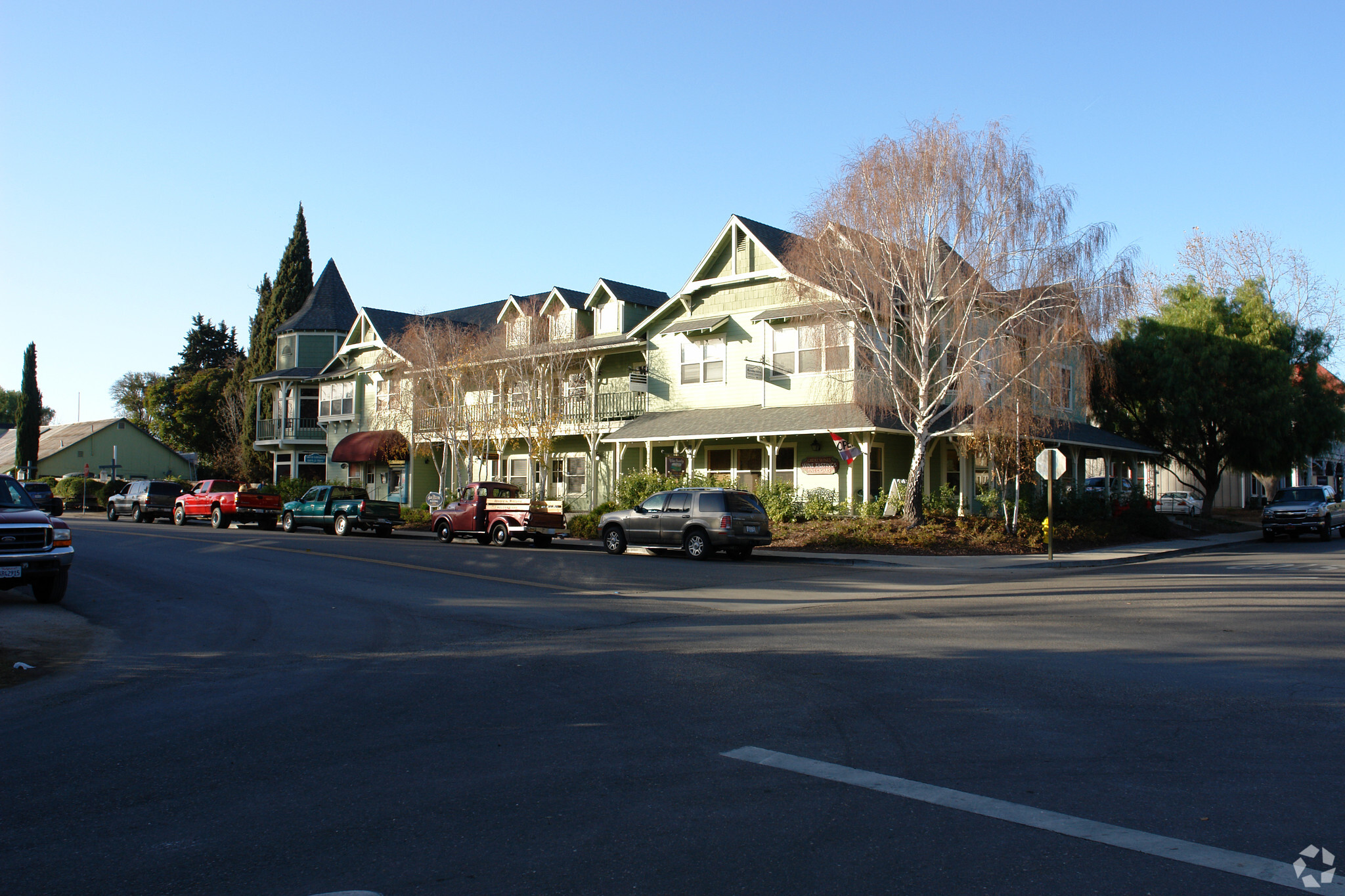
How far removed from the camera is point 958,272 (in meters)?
25.5

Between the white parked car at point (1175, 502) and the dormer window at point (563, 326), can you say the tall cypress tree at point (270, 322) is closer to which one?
the dormer window at point (563, 326)

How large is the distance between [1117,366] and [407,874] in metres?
39.6

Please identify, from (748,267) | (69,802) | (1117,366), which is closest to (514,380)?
(748,267)

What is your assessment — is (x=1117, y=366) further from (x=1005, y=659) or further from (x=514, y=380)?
(x=1005, y=659)

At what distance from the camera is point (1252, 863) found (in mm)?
4328

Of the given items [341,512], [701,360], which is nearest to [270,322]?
[341,512]

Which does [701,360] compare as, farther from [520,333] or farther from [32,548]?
[32,548]

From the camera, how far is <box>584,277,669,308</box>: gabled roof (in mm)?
37125

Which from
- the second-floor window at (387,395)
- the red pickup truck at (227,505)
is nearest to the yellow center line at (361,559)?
the red pickup truck at (227,505)

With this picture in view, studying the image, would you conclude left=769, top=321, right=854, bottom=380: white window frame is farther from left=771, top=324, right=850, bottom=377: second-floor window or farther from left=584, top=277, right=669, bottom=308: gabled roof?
left=584, top=277, right=669, bottom=308: gabled roof

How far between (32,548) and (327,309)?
40.3m

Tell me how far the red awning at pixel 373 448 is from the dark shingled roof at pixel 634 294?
472 inches

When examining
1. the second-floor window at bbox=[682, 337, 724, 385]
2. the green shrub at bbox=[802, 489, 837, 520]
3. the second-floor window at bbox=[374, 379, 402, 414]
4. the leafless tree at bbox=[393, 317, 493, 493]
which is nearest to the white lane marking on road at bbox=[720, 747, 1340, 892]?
the green shrub at bbox=[802, 489, 837, 520]

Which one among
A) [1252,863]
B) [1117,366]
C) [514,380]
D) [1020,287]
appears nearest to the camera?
[1252,863]
